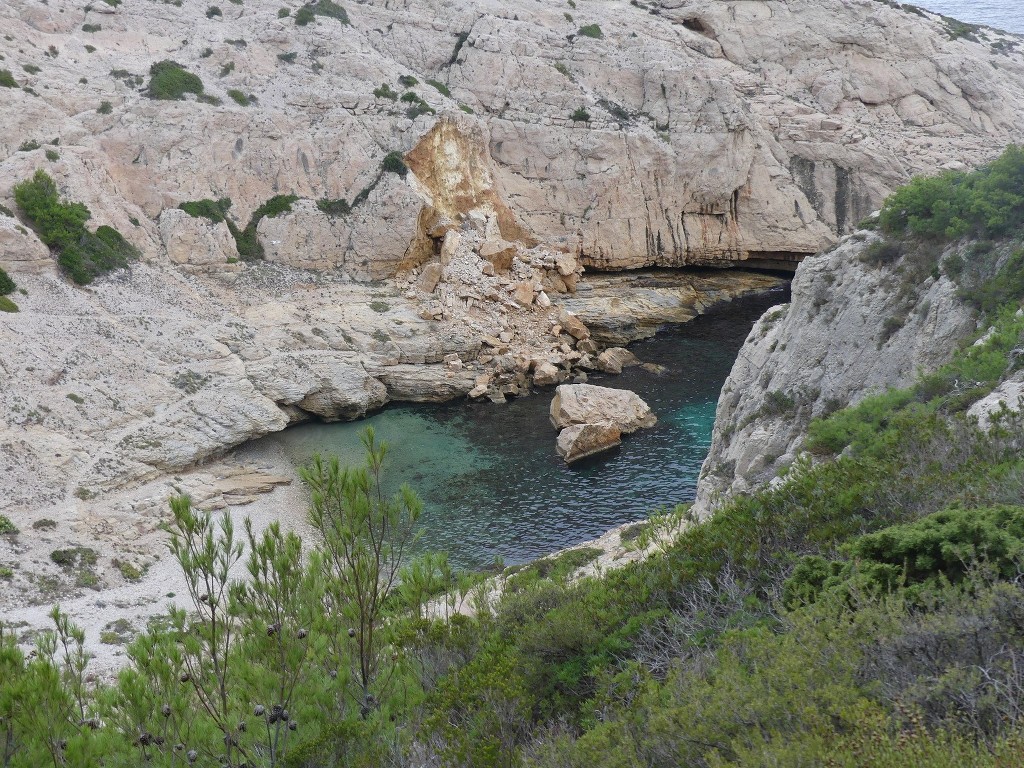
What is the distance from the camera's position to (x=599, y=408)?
38.2 metres

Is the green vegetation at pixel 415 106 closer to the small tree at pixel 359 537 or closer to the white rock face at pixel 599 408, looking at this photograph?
the white rock face at pixel 599 408

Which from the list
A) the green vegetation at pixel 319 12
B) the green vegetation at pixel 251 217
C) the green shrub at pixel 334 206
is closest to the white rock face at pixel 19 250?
the green vegetation at pixel 251 217

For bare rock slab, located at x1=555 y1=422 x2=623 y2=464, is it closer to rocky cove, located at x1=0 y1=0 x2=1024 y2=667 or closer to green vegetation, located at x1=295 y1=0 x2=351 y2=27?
rocky cove, located at x1=0 y1=0 x2=1024 y2=667

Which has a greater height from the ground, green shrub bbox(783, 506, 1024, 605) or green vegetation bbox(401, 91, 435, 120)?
green vegetation bbox(401, 91, 435, 120)

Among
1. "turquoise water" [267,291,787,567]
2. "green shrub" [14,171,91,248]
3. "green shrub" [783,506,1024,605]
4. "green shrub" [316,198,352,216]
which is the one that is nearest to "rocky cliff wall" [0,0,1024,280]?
"green shrub" [316,198,352,216]

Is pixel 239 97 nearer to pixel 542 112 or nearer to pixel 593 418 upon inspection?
pixel 542 112

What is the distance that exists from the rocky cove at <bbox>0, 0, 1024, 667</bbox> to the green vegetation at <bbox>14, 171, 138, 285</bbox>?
0.69m

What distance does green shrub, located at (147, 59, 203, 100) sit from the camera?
4781 centimetres

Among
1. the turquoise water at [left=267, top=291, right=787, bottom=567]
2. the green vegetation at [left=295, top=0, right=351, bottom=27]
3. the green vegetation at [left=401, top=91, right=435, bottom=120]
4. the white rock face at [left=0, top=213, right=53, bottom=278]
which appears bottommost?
the turquoise water at [left=267, top=291, right=787, bottom=567]

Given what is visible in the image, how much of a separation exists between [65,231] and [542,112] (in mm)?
32831

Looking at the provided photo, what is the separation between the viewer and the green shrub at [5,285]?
35062mm

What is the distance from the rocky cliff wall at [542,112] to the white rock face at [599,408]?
16917 millimetres

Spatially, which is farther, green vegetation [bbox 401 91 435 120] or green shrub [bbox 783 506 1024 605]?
green vegetation [bbox 401 91 435 120]

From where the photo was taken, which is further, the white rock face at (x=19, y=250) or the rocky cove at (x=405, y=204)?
the white rock face at (x=19, y=250)
